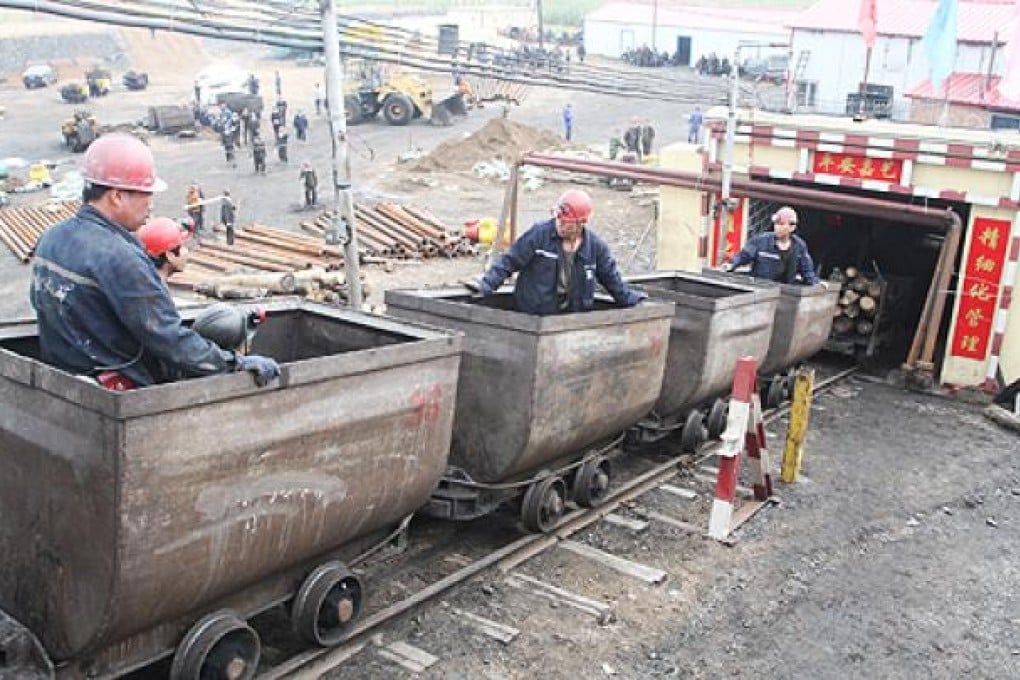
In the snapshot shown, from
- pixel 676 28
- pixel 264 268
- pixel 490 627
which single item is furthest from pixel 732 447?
pixel 676 28

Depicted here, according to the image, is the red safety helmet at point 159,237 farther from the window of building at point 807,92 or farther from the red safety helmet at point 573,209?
the window of building at point 807,92

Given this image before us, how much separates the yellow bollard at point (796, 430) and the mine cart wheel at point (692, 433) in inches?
30.9

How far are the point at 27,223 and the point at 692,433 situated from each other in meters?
17.7

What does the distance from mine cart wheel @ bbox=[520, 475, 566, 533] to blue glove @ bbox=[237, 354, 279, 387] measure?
2.93m

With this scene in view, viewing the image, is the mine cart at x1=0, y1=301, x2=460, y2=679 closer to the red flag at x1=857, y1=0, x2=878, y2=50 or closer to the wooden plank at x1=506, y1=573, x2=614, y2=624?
the wooden plank at x1=506, y1=573, x2=614, y2=624

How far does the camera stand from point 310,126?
41625 millimetres

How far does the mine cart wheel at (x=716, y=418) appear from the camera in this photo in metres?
9.63

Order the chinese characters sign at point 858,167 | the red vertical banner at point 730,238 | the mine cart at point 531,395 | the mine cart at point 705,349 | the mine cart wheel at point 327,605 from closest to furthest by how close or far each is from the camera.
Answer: the mine cart wheel at point 327,605 < the mine cart at point 531,395 < the mine cart at point 705,349 < the chinese characters sign at point 858,167 < the red vertical banner at point 730,238

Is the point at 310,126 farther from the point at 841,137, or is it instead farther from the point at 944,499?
the point at 944,499

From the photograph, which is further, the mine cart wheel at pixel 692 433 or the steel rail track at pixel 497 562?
the mine cart wheel at pixel 692 433

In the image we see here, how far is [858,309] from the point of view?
1362 centimetres

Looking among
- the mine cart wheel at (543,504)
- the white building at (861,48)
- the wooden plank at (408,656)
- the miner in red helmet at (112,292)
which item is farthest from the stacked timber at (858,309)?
the white building at (861,48)

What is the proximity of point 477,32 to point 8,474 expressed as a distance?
205 ft

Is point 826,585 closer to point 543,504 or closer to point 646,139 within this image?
point 543,504
